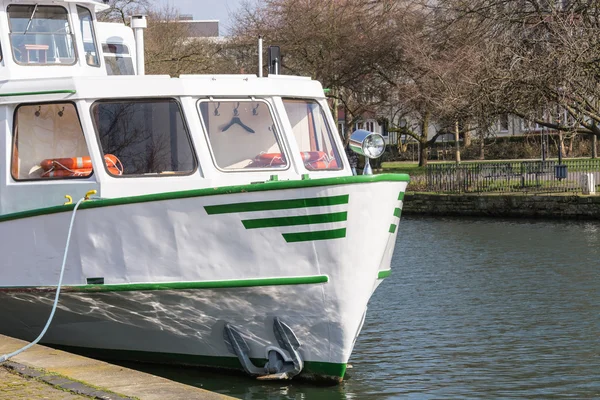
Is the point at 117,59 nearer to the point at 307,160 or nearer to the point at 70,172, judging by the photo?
the point at 70,172

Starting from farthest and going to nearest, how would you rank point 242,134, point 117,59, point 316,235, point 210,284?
1. point 117,59
2. point 242,134
3. point 210,284
4. point 316,235

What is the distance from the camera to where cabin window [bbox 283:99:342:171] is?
33.3 feet

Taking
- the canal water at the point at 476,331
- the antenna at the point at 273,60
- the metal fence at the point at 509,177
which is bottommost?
the canal water at the point at 476,331

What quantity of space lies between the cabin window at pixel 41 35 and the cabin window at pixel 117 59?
75 cm

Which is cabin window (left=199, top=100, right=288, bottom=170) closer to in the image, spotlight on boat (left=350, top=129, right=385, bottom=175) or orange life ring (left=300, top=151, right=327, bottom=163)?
orange life ring (left=300, top=151, right=327, bottom=163)

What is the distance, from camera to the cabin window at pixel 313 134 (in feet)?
33.3

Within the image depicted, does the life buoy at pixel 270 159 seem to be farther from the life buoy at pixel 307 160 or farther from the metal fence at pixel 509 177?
the metal fence at pixel 509 177

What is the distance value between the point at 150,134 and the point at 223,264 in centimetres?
157

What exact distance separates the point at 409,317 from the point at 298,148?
15.1 ft

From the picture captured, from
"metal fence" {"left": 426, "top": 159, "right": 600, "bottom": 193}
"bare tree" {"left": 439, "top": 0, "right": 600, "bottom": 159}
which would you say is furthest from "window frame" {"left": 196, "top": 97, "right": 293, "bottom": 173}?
"metal fence" {"left": 426, "top": 159, "right": 600, "bottom": 193}

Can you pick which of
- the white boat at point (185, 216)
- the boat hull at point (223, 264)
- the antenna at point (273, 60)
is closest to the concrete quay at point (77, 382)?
the boat hull at point (223, 264)

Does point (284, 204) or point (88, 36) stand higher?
point (88, 36)

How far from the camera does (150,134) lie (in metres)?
9.67

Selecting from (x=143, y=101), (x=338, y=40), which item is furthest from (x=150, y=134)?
(x=338, y=40)
